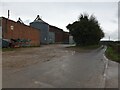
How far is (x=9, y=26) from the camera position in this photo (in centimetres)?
4828

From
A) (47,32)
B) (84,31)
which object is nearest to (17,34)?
(84,31)

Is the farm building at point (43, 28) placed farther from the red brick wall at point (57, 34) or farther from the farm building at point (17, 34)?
the farm building at point (17, 34)

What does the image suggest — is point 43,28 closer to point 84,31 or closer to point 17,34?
point 84,31

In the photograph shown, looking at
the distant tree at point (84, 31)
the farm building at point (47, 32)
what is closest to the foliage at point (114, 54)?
the distant tree at point (84, 31)

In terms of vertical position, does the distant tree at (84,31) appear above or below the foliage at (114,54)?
above

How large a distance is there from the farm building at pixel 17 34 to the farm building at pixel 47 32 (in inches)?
766

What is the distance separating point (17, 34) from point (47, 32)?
36484 millimetres

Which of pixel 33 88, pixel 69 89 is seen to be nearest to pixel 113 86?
pixel 69 89

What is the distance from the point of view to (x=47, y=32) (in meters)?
89.0

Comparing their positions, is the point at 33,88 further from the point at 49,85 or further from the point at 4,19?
the point at 4,19

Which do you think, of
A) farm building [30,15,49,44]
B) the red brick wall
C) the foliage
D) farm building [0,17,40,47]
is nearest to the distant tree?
farm building [0,17,40,47]

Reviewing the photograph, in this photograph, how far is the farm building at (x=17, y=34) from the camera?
4591 cm

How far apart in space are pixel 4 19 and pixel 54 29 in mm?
58003

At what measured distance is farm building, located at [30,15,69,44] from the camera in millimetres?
88000
